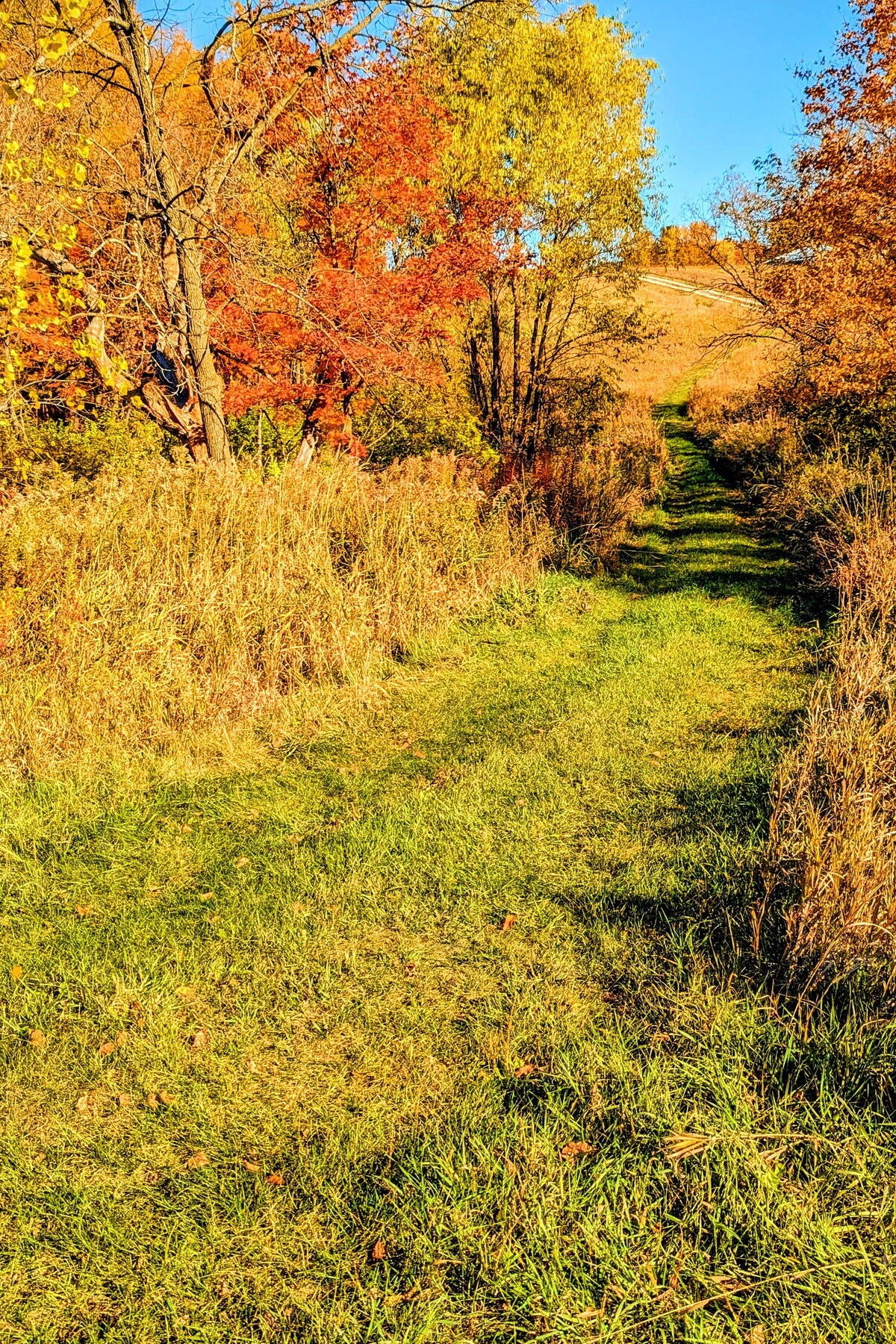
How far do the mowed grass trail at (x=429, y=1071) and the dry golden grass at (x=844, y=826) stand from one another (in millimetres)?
284

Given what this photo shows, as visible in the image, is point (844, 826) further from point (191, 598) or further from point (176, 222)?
point (176, 222)

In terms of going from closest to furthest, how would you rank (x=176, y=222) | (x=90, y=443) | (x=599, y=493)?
(x=176, y=222)
(x=90, y=443)
(x=599, y=493)

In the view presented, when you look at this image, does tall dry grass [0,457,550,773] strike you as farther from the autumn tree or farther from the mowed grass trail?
the autumn tree

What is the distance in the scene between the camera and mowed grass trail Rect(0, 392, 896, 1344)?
7.53 ft

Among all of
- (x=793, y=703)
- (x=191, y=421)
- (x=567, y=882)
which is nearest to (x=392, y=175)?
(x=191, y=421)

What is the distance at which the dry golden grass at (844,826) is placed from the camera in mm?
3223

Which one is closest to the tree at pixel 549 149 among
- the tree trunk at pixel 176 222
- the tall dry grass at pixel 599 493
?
the tall dry grass at pixel 599 493

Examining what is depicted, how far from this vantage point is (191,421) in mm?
10258

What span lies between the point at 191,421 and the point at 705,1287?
1030cm

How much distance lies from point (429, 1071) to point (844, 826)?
2.24 m

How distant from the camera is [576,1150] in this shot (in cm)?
265

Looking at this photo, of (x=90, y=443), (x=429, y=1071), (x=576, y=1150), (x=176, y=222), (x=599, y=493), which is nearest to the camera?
(x=576, y=1150)

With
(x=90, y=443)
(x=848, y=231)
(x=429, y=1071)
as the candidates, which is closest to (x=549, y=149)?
(x=848, y=231)

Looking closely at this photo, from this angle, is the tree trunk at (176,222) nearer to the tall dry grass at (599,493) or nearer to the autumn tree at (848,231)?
the tall dry grass at (599,493)
